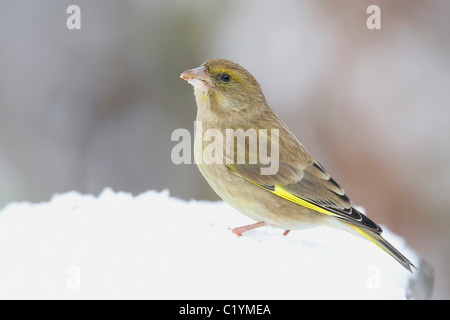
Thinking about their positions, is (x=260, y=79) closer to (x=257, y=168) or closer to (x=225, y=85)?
(x=225, y=85)

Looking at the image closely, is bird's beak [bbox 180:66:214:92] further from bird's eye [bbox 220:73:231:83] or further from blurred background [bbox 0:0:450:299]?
blurred background [bbox 0:0:450:299]

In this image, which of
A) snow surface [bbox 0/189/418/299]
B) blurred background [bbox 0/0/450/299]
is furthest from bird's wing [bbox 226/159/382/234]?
blurred background [bbox 0/0/450/299]

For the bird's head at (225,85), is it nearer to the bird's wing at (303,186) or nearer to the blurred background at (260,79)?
the bird's wing at (303,186)

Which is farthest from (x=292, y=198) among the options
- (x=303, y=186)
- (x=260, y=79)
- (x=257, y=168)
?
(x=260, y=79)

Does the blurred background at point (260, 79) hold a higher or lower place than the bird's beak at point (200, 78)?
higher

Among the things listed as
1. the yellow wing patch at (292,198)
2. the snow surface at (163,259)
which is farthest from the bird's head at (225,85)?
the snow surface at (163,259)

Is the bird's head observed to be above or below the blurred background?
below
